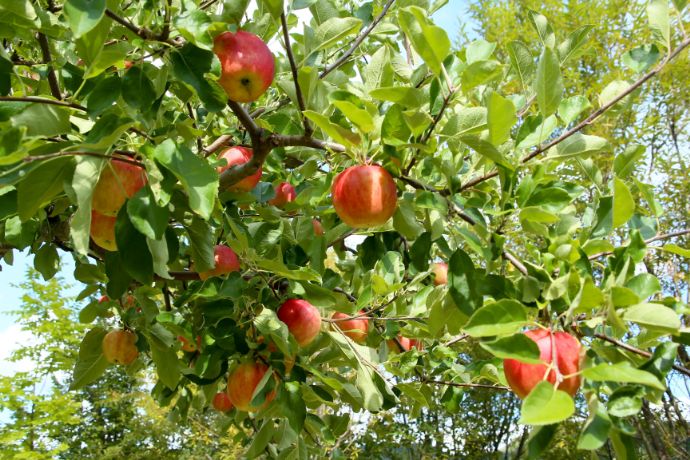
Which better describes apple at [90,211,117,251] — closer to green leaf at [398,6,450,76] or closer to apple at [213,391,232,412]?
green leaf at [398,6,450,76]

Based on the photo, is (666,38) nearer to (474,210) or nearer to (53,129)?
(474,210)

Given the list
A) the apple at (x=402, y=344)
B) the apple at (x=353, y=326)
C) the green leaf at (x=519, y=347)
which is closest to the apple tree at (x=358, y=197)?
the green leaf at (x=519, y=347)

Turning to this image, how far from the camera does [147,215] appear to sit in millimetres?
738

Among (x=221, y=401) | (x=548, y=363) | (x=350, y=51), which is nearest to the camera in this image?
(x=548, y=363)

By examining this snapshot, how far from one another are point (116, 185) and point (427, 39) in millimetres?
474

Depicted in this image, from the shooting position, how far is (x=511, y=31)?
5273 mm

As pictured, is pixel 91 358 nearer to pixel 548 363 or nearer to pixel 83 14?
pixel 83 14

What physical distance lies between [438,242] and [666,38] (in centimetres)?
46

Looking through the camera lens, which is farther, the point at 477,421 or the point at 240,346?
the point at 477,421

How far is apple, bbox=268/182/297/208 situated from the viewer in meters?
1.61

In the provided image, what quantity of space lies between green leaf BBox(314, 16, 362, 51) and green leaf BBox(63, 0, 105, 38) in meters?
0.43

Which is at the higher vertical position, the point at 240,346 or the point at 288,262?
the point at 288,262

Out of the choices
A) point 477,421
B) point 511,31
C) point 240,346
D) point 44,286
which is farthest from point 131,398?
point 240,346

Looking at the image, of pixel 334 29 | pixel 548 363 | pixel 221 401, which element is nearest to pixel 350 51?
pixel 334 29
